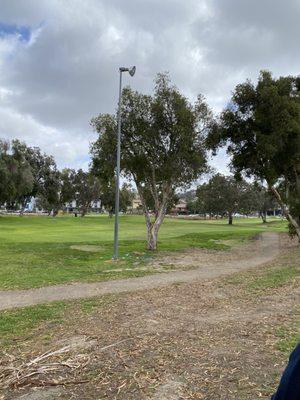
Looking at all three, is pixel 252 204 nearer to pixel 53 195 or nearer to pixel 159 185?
pixel 53 195

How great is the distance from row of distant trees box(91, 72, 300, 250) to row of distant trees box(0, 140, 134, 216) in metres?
3.06

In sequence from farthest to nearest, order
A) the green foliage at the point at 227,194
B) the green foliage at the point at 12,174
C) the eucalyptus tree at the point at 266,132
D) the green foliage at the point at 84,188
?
the green foliage at the point at 84,188 < the green foliage at the point at 227,194 < the green foliage at the point at 12,174 < the eucalyptus tree at the point at 266,132

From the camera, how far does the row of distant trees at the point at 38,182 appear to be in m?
62.2

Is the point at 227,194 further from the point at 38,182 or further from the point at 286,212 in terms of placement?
the point at 286,212

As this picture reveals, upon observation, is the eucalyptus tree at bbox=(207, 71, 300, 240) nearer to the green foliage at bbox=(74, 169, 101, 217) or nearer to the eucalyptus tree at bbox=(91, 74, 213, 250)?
the eucalyptus tree at bbox=(91, 74, 213, 250)

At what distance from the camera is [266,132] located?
23625 mm

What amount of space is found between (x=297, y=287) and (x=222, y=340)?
17.3ft

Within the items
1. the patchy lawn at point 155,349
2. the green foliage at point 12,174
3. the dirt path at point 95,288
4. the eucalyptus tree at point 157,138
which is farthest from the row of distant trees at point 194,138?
the green foliage at point 12,174

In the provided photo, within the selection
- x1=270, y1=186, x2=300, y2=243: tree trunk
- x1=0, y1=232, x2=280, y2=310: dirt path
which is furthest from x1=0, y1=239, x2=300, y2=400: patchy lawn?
x1=270, y1=186, x2=300, y2=243: tree trunk

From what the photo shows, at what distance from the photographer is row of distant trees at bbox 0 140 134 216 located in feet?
204

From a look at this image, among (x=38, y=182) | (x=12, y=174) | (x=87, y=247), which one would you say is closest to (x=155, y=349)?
(x=87, y=247)

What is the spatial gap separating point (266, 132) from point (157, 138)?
5369mm

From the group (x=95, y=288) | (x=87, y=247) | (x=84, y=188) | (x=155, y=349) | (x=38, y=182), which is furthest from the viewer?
(x=84, y=188)

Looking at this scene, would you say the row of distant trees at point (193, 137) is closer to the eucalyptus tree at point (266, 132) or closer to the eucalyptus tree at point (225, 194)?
the eucalyptus tree at point (266, 132)
